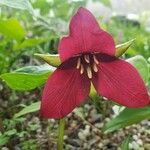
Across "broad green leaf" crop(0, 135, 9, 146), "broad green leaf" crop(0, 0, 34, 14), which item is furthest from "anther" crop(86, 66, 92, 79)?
"broad green leaf" crop(0, 135, 9, 146)

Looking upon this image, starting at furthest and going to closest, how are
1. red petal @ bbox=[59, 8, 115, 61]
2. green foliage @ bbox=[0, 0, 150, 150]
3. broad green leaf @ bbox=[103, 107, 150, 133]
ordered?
broad green leaf @ bbox=[103, 107, 150, 133] < green foliage @ bbox=[0, 0, 150, 150] < red petal @ bbox=[59, 8, 115, 61]

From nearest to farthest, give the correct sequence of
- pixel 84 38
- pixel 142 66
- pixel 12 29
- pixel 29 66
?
pixel 84 38 → pixel 29 66 → pixel 142 66 → pixel 12 29

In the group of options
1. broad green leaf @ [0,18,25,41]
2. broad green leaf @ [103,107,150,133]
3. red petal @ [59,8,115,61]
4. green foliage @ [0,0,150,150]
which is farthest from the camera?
broad green leaf @ [0,18,25,41]

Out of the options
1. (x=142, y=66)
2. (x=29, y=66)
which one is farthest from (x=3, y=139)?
(x=142, y=66)

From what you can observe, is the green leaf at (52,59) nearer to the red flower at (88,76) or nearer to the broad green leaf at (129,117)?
the red flower at (88,76)

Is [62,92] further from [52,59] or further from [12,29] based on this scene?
[12,29]

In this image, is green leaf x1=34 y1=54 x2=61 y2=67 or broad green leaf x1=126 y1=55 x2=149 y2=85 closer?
green leaf x1=34 y1=54 x2=61 y2=67

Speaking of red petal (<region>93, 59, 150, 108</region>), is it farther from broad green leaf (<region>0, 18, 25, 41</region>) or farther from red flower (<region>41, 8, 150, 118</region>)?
broad green leaf (<region>0, 18, 25, 41</region>)
